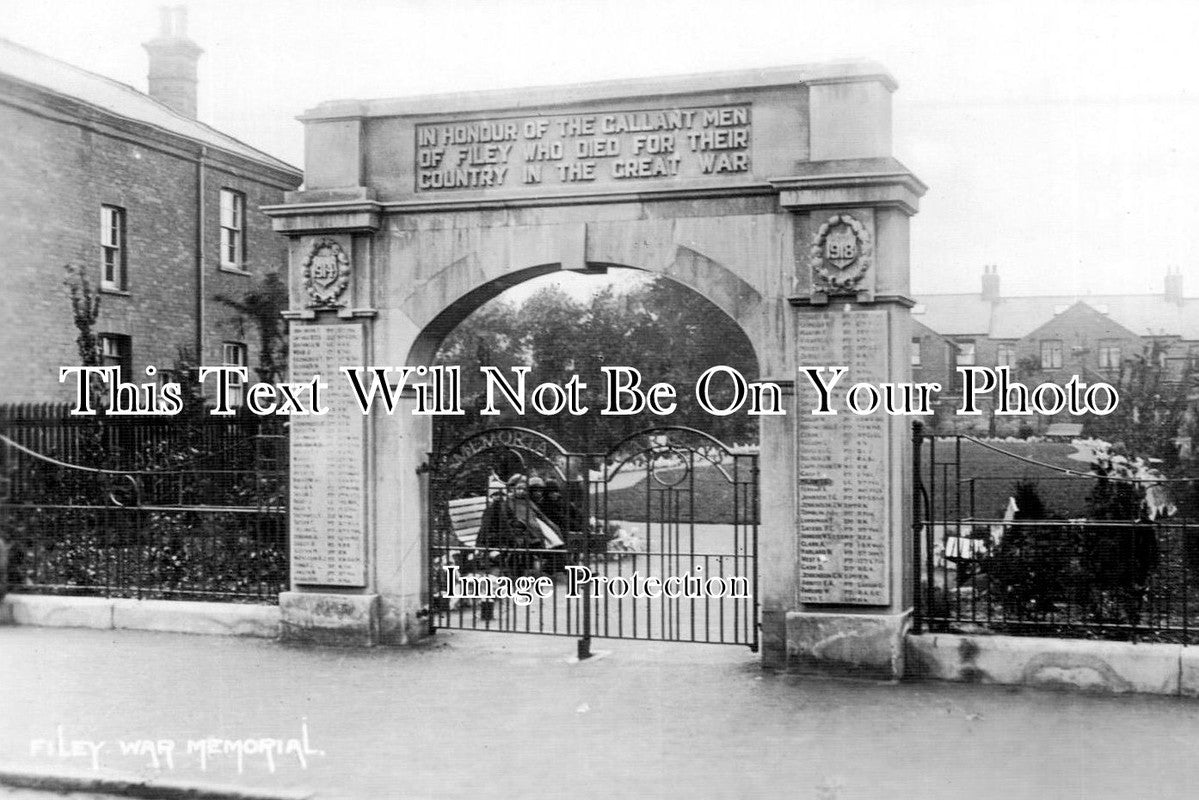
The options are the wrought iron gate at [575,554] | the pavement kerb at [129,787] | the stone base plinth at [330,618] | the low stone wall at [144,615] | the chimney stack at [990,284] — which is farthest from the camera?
the chimney stack at [990,284]

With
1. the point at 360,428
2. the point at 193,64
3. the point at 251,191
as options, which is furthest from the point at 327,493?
the point at 193,64

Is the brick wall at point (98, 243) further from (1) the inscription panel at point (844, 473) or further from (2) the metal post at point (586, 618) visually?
(1) the inscription panel at point (844, 473)

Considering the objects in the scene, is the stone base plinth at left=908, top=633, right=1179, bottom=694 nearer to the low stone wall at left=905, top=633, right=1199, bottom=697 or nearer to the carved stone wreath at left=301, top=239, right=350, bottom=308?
the low stone wall at left=905, top=633, right=1199, bottom=697

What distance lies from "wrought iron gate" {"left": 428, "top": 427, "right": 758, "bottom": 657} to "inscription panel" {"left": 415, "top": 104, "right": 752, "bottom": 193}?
82.4 inches

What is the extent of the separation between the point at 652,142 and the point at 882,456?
121 inches

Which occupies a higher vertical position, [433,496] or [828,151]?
[828,151]

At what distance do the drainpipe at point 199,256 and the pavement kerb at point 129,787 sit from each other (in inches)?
736

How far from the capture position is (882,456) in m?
8.70

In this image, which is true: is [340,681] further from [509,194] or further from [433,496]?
[509,194]

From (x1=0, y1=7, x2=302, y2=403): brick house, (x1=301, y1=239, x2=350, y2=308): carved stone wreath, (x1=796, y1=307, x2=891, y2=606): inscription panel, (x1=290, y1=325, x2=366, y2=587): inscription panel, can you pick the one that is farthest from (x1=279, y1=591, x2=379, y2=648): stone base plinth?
(x1=0, y1=7, x2=302, y2=403): brick house

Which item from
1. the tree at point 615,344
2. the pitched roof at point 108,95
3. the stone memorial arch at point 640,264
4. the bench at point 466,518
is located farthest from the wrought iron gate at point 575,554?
the pitched roof at point 108,95

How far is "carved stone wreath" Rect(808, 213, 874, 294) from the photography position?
8.77m

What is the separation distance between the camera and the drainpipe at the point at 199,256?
2467 cm

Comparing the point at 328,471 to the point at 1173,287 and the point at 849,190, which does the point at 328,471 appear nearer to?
the point at 849,190
